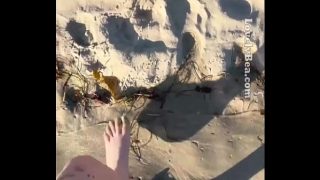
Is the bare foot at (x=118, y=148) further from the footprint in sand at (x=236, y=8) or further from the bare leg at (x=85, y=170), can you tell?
the footprint in sand at (x=236, y=8)

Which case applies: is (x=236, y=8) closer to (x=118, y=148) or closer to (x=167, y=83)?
(x=167, y=83)

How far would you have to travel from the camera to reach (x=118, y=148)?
57.7 inches

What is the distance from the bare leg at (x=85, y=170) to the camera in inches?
57.6

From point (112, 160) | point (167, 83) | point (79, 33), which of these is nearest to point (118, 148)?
point (112, 160)

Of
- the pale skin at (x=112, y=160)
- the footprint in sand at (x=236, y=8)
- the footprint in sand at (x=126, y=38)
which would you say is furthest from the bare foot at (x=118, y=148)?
the footprint in sand at (x=236, y=8)

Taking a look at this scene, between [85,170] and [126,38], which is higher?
[126,38]

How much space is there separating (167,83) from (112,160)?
11.9 inches

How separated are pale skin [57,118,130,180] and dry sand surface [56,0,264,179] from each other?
2 centimetres

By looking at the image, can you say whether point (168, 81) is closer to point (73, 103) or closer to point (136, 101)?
point (136, 101)

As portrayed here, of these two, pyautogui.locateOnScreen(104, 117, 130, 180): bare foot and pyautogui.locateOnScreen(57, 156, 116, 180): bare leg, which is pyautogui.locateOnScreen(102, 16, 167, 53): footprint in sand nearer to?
pyautogui.locateOnScreen(104, 117, 130, 180): bare foot

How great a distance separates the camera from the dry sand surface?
143cm
